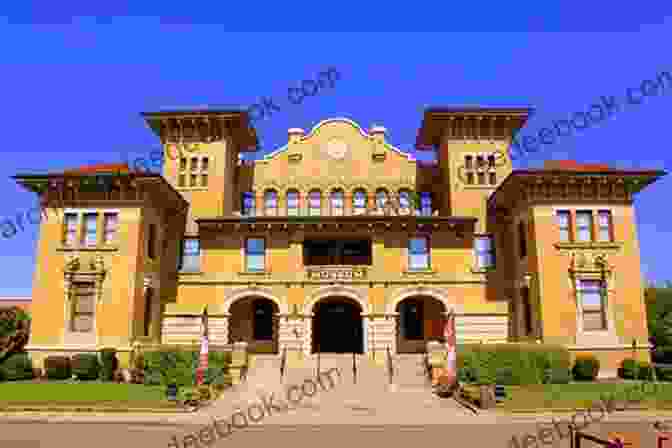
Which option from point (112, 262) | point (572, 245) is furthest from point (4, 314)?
point (572, 245)

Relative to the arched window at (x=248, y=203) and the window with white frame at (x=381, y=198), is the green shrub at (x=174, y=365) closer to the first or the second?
the arched window at (x=248, y=203)

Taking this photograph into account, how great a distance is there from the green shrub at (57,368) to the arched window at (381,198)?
19222mm

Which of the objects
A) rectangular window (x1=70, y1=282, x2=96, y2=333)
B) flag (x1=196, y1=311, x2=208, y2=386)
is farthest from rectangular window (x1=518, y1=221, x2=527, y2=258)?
rectangular window (x1=70, y1=282, x2=96, y2=333)

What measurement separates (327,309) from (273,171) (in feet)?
30.8

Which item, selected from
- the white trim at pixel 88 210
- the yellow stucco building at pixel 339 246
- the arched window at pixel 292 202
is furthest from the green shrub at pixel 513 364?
the white trim at pixel 88 210

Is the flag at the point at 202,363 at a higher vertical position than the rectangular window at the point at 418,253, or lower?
lower

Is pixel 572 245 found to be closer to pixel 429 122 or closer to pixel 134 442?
pixel 429 122

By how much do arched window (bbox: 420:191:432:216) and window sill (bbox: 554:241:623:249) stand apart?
1011 cm

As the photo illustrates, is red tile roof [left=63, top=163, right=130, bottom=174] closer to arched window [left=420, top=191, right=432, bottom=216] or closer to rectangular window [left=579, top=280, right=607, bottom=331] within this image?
arched window [left=420, top=191, right=432, bottom=216]

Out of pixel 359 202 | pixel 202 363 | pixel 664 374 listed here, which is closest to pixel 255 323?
pixel 359 202

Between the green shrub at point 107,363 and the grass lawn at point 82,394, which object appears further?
the green shrub at point 107,363

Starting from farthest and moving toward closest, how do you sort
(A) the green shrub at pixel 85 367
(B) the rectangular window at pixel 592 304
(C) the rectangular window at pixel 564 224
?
(C) the rectangular window at pixel 564 224 < (B) the rectangular window at pixel 592 304 < (A) the green shrub at pixel 85 367

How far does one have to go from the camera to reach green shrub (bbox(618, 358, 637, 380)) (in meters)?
26.1

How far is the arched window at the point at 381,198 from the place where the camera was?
36344mm
